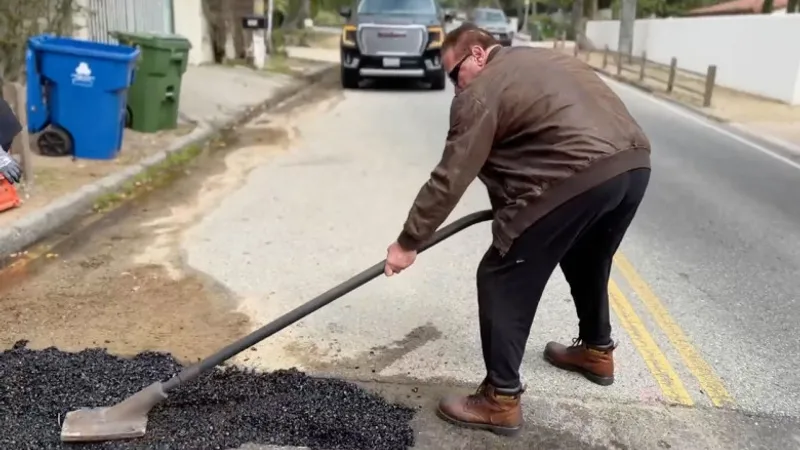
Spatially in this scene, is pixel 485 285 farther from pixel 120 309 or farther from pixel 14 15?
pixel 14 15

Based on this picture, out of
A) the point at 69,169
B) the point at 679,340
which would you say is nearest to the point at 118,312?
the point at 679,340

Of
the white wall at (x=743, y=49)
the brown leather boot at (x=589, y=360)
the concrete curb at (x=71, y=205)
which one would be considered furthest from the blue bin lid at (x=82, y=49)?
the white wall at (x=743, y=49)

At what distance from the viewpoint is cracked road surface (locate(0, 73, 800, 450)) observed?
142 inches

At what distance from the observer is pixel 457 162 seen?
9.62 ft

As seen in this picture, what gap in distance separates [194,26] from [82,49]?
10537mm

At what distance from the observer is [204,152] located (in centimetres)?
930

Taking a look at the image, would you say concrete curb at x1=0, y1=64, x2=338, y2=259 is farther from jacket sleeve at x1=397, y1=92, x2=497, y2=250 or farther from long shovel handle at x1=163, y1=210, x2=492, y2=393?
jacket sleeve at x1=397, y1=92, x2=497, y2=250

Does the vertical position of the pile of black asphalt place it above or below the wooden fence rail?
below

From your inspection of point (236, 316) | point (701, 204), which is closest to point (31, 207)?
point (236, 316)

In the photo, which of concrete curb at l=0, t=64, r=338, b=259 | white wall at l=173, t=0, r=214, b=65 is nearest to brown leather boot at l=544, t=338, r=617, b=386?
concrete curb at l=0, t=64, r=338, b=259

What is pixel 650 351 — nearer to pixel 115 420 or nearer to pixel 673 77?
pixel 115 420

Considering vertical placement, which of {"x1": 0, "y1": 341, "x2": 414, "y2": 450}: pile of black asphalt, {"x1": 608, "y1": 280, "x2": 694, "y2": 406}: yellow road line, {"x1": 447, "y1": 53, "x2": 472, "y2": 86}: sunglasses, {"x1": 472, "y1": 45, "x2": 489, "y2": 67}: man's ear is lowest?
{"x1": 608, "y1": 280, "x2": 694, "y2": 406}: yellow road line

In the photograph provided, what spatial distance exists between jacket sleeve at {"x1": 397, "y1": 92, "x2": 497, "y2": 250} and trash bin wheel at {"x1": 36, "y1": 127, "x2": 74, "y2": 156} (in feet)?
19.1

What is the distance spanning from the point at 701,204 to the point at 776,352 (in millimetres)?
3412
